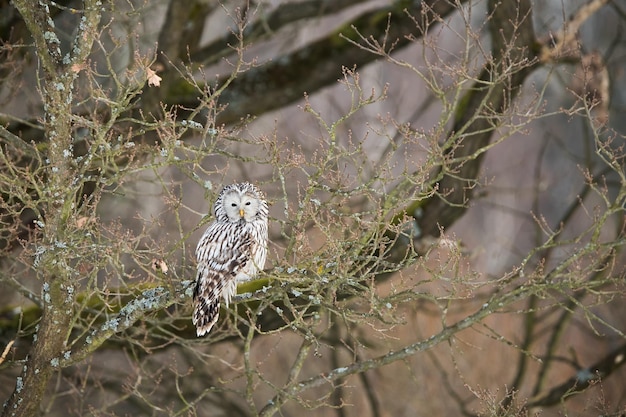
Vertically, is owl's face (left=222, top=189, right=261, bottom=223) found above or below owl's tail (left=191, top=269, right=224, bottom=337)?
above

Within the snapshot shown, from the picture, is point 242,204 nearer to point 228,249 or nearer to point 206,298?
point 228,249

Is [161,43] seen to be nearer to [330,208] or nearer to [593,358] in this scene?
[330,208]

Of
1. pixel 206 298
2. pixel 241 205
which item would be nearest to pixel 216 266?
pixel 206 298

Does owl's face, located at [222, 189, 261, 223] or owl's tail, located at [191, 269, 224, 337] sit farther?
owl's face, located at [222, 189, 261, 223]

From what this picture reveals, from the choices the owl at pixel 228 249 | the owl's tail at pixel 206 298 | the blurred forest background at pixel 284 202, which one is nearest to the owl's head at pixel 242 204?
the owl at pixel 228 249

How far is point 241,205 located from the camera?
7.30 metres

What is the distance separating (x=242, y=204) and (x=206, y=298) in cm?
84

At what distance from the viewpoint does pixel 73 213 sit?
652cm

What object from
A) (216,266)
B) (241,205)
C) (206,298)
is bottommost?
(206,298)

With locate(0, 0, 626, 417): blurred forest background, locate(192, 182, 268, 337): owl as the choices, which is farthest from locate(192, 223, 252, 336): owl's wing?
locate(0, 0, 626, 417): blurred forest background

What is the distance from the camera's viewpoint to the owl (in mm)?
6809

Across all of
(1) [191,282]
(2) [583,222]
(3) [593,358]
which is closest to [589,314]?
(1) [191,282]

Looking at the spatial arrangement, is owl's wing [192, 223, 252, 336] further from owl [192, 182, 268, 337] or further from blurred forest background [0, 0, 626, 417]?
blurred forest background [0, 0, 626, 417]

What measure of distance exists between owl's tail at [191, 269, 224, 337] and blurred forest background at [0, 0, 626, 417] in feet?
0.30
